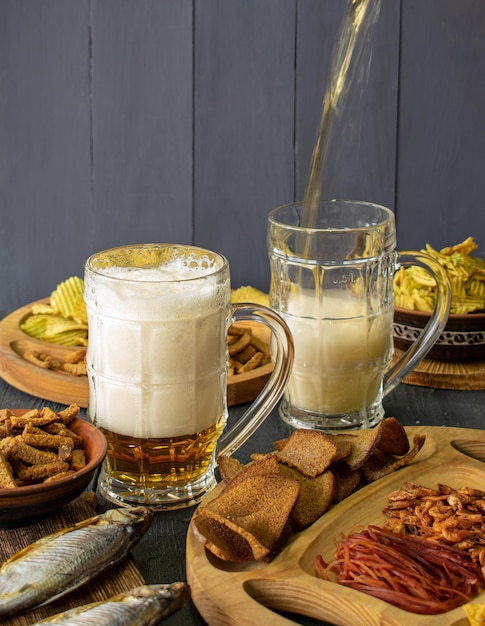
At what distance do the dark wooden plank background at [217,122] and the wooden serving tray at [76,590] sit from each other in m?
1.50

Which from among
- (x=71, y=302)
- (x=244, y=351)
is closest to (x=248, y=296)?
(x=244, y=351)

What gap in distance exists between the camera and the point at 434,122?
8.13 ft

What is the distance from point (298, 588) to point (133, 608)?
7.9 inches

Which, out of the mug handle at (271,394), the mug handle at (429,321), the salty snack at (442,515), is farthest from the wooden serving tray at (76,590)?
the mug handle at (429,321)

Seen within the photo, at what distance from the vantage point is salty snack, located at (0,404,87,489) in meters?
1.13

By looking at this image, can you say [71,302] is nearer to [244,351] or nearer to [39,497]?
[244,351]

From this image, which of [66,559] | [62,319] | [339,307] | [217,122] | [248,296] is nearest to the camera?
[66,559]

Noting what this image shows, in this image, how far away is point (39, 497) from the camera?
3.50 ft

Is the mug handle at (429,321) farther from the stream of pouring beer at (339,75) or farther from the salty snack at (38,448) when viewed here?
the salty snack at (38,448)

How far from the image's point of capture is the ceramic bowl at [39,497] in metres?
1.05

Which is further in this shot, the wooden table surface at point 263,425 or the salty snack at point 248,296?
the salty snack at point 248,296

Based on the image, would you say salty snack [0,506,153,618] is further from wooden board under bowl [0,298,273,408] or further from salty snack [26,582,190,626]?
wooden board under bowl [0,298,273,408]

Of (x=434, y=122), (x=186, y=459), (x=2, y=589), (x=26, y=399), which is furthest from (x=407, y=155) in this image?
(x=2, y=589)

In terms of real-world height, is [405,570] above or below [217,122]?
below
